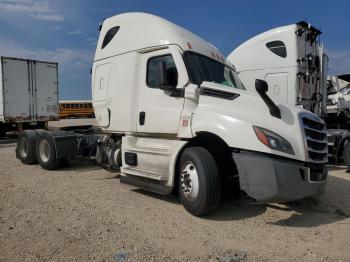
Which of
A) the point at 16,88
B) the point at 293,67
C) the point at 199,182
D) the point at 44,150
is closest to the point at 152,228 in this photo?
the point at 199,182

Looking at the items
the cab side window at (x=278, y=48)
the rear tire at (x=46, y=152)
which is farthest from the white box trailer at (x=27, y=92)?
the cab side window at (x=278, y=48)

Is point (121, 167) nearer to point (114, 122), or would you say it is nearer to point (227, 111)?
point (114, 122)

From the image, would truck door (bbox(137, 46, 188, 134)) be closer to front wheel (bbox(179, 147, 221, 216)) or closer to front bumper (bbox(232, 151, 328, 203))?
front wheel (bbox(179, 147, 221, 216))

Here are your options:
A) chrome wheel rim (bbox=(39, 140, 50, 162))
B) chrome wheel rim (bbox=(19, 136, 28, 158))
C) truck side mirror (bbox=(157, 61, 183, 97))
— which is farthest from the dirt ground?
chrome wheel rim (bbox=(19, 136, 28, 158))

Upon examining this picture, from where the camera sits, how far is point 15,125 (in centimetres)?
1934

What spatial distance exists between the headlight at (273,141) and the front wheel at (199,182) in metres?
0.89

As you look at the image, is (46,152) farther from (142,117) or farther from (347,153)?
(347,153)

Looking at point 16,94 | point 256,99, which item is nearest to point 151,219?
point 256,99

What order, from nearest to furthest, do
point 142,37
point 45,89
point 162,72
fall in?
point 162,72
point 142,37
point 45,89

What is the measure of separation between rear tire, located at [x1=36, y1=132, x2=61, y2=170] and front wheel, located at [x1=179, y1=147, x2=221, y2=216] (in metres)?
4.83

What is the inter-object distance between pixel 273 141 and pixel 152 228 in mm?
2045

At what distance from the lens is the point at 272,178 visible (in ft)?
16.9

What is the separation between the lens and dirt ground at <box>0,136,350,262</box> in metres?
4.45

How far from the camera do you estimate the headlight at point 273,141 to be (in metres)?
5.20
